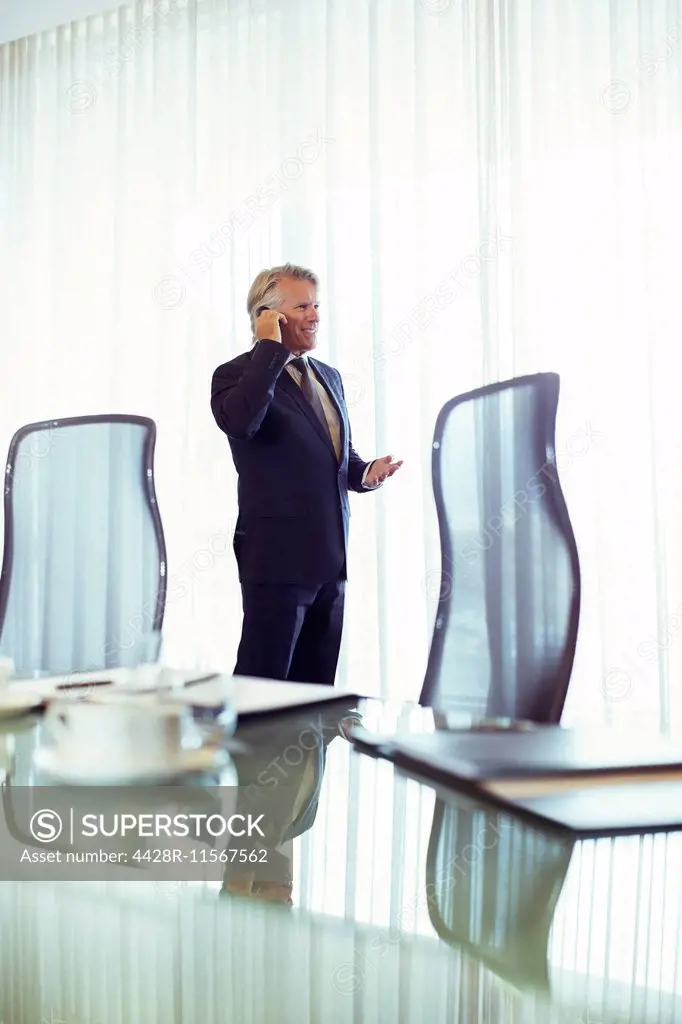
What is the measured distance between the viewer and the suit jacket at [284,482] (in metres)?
2.41

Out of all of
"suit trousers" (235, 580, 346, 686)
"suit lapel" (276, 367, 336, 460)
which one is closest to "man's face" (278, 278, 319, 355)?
"suit lapel" (276, 367, 336, 460)

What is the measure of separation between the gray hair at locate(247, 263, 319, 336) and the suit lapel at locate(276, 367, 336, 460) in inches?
9.3

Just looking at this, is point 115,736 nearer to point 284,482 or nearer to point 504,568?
point 504,568

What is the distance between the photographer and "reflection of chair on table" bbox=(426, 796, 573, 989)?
1.46 feet

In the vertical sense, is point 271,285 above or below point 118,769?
above

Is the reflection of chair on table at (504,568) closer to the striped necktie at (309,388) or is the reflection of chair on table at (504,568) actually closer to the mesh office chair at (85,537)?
the mesh office chair at (85,537)

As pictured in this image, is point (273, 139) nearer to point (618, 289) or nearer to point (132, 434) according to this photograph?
point (618, 289)

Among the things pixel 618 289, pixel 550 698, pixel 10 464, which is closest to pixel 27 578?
pixel 10 464

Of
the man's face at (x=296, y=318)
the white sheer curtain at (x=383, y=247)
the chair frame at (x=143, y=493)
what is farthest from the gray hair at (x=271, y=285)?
the white sheer curtain at (x=383, y=247)

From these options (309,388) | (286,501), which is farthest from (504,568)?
(309,388)

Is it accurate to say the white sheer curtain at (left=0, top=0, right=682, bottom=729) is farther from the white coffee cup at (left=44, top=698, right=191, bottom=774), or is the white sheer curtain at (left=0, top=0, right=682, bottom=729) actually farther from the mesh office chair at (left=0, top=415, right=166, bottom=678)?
the white coffee cup at (left=44, top=698, right=191, bottom=774)

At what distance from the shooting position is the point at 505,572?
1.68 meters

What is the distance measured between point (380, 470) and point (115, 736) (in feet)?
5.63

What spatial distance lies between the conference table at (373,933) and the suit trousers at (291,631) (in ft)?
5.62
